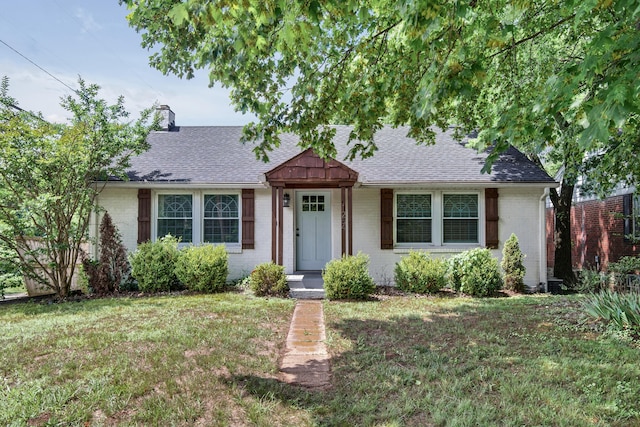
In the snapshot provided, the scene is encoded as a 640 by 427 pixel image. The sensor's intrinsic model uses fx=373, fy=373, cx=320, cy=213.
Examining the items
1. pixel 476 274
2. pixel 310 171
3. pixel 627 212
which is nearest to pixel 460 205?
pixel 476 274

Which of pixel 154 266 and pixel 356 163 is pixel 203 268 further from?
pixel 356 163

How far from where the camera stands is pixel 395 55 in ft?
18.1

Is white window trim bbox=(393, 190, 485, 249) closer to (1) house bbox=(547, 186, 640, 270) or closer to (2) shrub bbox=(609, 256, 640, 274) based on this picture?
(2) shrub bbox=(609, 256, 640, 274)

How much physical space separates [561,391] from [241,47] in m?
3.99

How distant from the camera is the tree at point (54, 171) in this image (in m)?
7.00

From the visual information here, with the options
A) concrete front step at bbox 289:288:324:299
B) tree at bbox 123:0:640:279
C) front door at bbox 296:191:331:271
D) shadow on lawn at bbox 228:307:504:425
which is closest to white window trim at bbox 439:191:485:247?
tree at bbox 123:0:640:279

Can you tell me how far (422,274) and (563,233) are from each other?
609cm

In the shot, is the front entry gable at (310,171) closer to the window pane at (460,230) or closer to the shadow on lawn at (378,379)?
the window pane at (460,230)

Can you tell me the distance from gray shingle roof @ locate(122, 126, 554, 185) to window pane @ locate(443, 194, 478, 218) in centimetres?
54

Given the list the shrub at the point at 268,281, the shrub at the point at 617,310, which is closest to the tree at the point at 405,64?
the shrub at the point at 617,310

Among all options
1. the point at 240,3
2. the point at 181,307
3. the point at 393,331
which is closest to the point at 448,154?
the point at 393,331

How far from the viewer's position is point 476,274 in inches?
316

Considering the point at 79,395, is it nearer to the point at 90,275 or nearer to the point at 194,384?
the point at 194,384

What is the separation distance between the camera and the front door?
993cm
